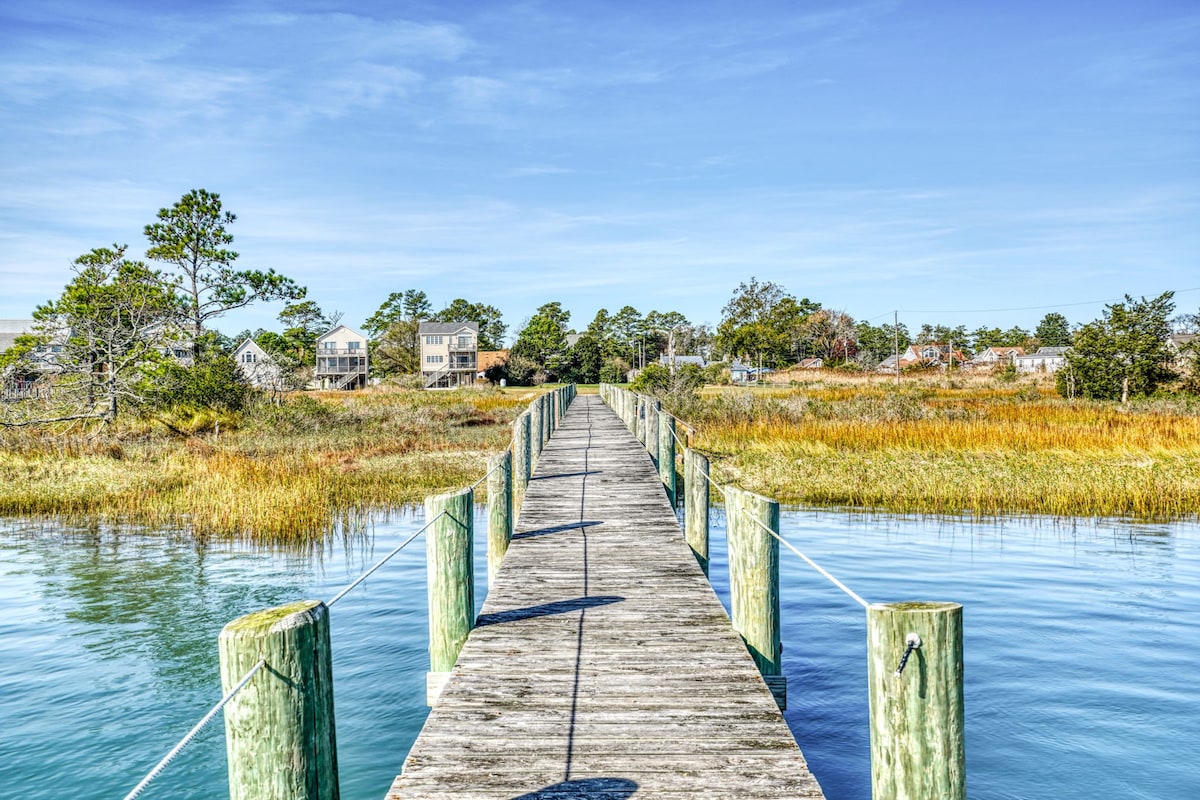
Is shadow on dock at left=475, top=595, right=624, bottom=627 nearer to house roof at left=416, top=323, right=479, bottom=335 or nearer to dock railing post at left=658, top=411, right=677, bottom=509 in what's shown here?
dock railing post at left=658, top=411, right=677, bottom=509

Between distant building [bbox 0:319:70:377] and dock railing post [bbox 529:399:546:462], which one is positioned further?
distant building [bbox 0:319:70:377]

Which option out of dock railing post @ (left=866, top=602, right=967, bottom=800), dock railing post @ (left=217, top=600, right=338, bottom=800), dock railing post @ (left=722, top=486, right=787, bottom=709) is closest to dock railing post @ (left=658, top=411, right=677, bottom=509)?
dock railing post @ (left=722, top=486, right=787, bottom=709)

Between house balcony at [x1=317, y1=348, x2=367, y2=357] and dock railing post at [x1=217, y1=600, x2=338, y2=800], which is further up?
house balcony at [x1=317, y1=348, x2=367, y2=357]

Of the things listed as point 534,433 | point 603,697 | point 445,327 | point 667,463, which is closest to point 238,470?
point 534,433

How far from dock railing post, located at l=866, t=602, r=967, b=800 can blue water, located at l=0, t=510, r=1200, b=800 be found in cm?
387

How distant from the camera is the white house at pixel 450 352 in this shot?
85000 millimetres

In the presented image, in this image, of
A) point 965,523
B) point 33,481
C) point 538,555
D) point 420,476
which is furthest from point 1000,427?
point 33,481

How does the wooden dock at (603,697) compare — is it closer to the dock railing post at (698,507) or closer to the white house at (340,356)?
the dock railing post at (698,507)

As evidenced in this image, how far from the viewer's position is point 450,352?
85.4 m

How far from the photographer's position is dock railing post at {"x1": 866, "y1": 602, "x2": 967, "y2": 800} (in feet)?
10.1

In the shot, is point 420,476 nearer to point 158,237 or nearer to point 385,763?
point 385,763

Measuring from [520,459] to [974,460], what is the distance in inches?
497

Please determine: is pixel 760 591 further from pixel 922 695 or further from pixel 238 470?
pixel 238 470

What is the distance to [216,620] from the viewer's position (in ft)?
33.4
